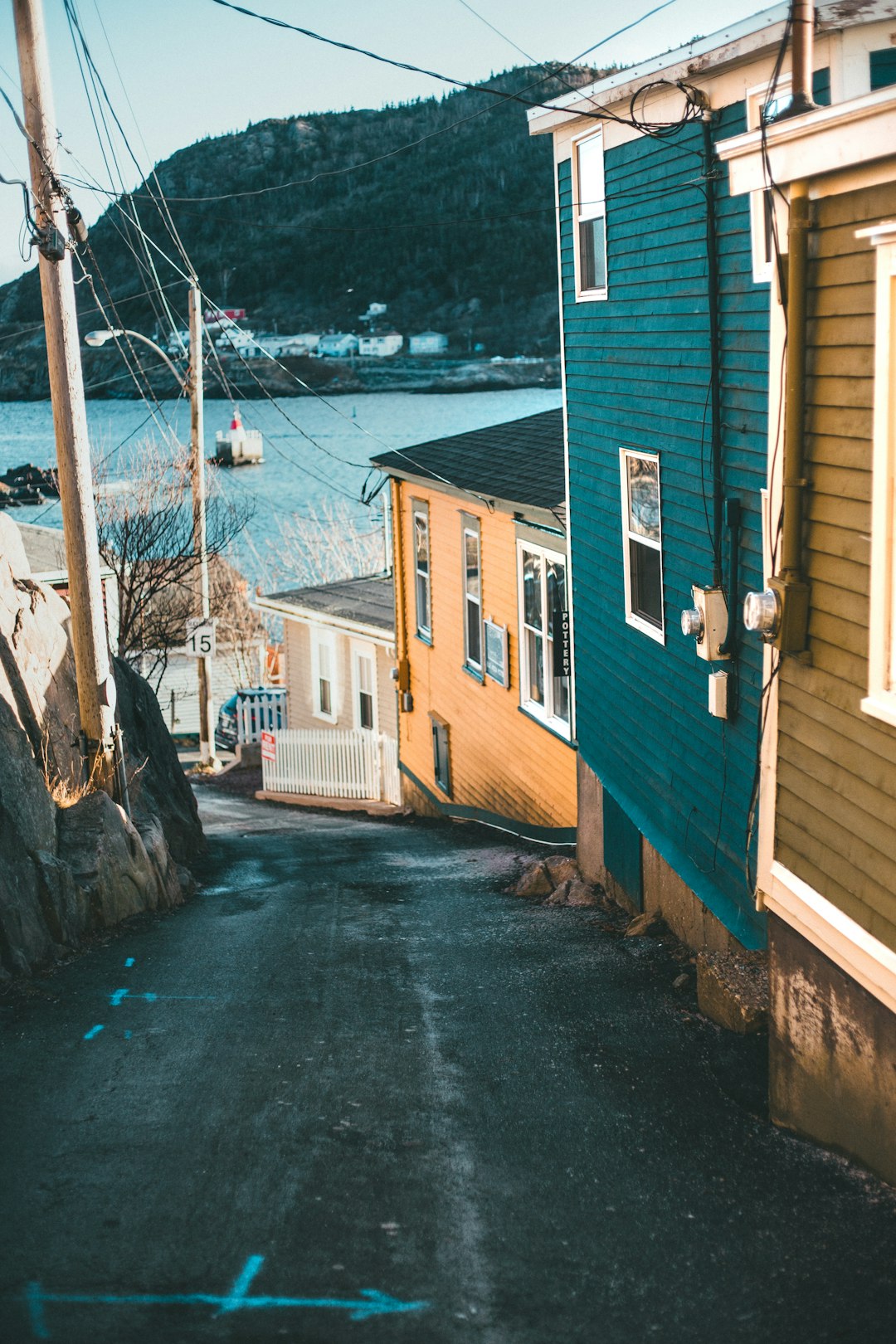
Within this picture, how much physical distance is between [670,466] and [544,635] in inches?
201

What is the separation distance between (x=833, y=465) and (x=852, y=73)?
268 cm

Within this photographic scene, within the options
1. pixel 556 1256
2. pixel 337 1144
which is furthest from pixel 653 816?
pixel 556 1256

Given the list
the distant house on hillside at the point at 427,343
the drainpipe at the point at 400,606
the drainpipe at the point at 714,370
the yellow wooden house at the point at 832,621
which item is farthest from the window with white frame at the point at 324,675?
the distant house on hillside at the point at 427,343

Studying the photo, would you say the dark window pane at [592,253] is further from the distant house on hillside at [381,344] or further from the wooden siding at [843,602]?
the distant house on hillside at [381,344]

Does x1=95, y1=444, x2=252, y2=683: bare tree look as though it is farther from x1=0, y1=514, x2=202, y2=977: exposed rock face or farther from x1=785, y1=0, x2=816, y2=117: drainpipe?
x1=785, y1=0, x2=816, y2=117: drainpipe

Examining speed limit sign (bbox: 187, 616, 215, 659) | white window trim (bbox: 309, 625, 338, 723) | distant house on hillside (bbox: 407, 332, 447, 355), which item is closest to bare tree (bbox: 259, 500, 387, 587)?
white window trim (bbox: 309, 625, 338, 723)

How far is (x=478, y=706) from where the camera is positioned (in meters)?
17.8

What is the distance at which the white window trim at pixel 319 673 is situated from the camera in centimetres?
2673

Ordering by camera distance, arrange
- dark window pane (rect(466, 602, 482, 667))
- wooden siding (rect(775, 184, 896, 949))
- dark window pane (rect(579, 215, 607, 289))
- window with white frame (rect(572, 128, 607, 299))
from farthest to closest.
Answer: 1. dark window pane (rect(466, 602, 482, 667))
2. dark window pane (rect(579, 215, 607, 289))
3. window with white frame (rect(572, 128, 607, 299))
4. wooden siding (rect(775, 184, 896, 949))

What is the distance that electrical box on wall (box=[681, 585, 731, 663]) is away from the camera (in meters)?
8.07

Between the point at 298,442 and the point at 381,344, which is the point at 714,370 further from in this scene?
the point at 381,344

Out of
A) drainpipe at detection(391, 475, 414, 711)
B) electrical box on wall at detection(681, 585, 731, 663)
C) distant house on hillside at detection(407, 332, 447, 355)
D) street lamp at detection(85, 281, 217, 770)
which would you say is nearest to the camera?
electrical box on wall at detection(681, 585, 731, 663)

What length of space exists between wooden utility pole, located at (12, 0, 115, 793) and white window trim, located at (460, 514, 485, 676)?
18.6 feet

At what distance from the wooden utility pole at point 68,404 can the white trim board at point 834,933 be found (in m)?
7.54
